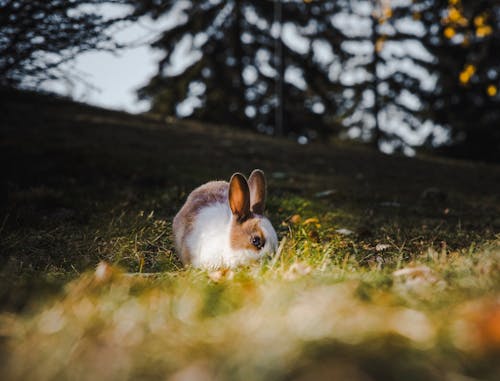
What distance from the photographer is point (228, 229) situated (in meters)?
2.95

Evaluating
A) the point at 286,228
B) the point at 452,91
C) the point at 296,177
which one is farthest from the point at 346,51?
the point at 286,228

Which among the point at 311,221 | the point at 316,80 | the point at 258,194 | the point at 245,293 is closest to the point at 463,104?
the point at 316,80

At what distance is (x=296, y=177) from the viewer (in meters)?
6.67

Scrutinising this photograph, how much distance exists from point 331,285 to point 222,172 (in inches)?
179

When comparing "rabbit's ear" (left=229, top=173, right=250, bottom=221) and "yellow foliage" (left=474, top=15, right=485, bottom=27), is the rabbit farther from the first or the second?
"yellow foliage" (left=474, top=15, right=485, bottom=27)

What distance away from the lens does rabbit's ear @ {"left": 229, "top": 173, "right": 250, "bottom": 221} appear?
288 centimetres

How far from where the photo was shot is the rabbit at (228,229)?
273 cm

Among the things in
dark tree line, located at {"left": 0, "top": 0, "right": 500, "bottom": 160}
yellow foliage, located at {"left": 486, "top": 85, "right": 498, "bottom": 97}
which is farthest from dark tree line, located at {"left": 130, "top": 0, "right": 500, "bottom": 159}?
yellow foliage, located at {"left": 486, "top": 85, "right": 498, "bottom": 97}

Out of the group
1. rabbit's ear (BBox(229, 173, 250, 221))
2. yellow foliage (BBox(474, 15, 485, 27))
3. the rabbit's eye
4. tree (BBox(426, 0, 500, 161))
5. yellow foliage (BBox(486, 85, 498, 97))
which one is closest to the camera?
the rabbit's eye

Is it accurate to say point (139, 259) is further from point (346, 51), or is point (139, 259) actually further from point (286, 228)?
point (346, 51)

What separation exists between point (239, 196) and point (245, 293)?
3.79 ft

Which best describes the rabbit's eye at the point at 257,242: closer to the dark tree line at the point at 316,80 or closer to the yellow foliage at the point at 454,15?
the yellow foliage at the point at 454,15

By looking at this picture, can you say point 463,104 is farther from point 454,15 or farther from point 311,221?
point 311,221

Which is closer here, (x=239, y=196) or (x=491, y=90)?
(x=239, y=196)
